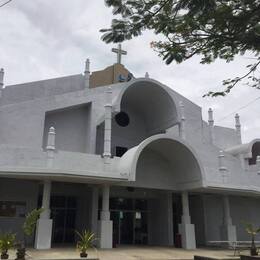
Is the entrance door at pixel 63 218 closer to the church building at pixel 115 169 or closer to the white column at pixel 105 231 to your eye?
the church building at pixel 115 169

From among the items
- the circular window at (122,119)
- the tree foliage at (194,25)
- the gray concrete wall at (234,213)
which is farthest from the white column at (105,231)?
the tree foliage at (194,25)

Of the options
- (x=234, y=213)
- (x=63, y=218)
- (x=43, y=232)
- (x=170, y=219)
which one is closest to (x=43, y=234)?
(x=43, y=232)

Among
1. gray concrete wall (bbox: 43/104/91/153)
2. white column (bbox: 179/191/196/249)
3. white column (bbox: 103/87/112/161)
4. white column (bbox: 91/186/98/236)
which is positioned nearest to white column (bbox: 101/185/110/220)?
white column (bbox: 91/186/98/236)

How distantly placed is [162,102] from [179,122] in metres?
1.84

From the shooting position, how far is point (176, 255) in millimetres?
15562

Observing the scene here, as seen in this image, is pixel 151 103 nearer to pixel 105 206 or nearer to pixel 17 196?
pixel 105 206

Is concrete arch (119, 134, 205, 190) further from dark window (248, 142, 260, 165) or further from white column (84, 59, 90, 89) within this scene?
dark window (248, 142, 260, 165)

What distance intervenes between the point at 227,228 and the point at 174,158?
5.96 meters

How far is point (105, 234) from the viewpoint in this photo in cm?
1709

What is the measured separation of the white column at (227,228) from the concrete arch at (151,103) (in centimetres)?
626

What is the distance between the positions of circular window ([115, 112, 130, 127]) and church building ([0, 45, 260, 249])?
0.07 meters

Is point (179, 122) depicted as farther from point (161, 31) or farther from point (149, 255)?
point (161, 31)

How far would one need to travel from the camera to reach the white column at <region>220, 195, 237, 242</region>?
69.7 ft

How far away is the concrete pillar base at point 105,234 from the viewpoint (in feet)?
55.7
